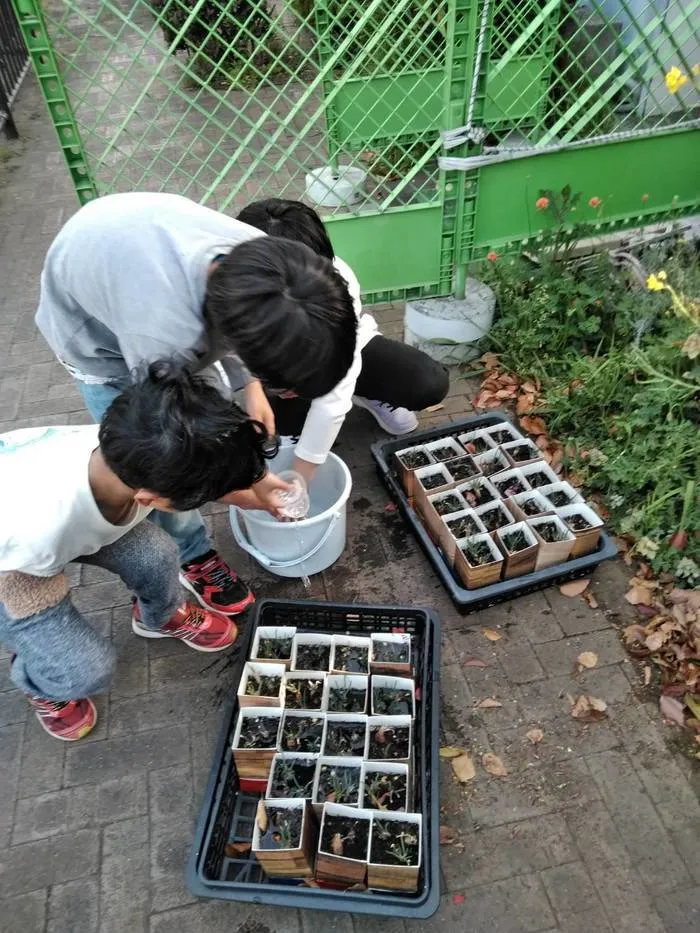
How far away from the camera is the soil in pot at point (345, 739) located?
1.72 metres

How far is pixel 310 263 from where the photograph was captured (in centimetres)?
134

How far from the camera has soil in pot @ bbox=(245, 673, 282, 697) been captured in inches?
71.6

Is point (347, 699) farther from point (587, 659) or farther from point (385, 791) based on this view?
point (587, 659)

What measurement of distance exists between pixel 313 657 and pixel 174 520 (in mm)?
659

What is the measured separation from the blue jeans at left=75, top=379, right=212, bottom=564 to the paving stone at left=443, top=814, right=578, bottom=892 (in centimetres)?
119

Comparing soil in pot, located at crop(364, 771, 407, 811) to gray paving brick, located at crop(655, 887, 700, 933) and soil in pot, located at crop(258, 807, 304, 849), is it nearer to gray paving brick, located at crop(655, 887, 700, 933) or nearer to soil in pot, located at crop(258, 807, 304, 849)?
soil in pot, located at crop(258, 807, 304, 849)

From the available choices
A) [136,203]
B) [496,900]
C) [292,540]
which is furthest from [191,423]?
[496,900]

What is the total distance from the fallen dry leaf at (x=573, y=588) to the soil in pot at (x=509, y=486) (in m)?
0.39

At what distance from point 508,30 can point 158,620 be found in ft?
12.9

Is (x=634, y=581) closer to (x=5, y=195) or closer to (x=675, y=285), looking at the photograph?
(x=675, y=285)

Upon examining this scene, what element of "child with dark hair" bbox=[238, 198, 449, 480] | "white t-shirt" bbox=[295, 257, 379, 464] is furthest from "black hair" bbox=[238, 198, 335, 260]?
"white t-shirt" bbox=[295, 257, 379, 464]

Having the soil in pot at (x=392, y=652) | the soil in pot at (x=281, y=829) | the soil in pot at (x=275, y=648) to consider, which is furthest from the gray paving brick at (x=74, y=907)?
the soil in pot at (x=392, y=652)

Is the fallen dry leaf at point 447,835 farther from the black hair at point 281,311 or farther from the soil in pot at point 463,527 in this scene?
the black hair at point 281,311

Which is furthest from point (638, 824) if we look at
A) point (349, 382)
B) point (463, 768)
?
point (349, 382)
